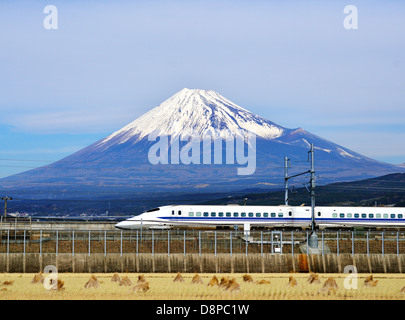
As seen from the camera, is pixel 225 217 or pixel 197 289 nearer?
pixel 197 289

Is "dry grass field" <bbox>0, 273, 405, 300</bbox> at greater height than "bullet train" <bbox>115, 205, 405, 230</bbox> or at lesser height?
lesser

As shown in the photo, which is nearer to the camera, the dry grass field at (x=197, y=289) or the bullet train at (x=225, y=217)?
the dry grass field at (x=197, y=289)

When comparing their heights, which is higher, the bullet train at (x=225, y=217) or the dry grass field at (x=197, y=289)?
the bullet train at (x=225, y=217)

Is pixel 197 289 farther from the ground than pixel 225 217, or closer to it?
closer to it

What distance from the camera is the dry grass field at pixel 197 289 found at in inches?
1565

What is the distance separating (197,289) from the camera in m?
43.0

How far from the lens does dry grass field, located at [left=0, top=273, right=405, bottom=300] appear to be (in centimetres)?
3975

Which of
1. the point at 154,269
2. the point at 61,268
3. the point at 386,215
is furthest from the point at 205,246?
the point at 386,215

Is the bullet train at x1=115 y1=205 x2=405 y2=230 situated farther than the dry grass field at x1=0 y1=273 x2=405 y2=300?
Yes
